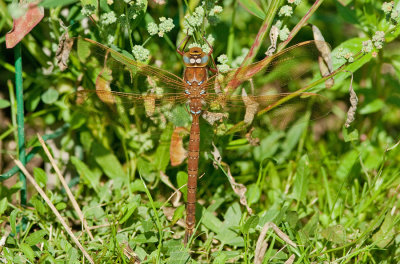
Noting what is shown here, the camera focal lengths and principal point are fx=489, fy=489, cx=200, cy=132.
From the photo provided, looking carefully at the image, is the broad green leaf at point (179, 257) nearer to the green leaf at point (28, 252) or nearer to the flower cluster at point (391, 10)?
the green leaf at point (28, 252)

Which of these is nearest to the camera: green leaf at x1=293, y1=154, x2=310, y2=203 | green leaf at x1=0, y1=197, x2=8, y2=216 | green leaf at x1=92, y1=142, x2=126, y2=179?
green leaf at x1=0, y1=197, x2=8, y2=216

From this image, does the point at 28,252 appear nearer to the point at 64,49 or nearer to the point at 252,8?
the point at 64,49

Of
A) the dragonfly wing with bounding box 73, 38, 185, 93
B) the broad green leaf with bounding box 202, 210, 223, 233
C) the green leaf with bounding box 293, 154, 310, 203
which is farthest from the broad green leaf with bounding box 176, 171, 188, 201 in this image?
the green leaf with bounding box 293, 154, 310, 203

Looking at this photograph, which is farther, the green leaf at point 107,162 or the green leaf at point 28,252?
the green leaf at point 107,162

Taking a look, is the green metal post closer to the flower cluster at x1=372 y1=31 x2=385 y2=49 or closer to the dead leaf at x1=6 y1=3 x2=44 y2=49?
the dead leaf at x1=6 y1=3 x2=44 y2=49

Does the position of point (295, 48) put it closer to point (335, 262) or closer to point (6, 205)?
point (335, 262)

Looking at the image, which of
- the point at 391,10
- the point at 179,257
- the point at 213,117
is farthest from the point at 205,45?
the point at 179,257

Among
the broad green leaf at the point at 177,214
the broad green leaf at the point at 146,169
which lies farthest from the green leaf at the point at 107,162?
the broad green leaf at the point at 177,214

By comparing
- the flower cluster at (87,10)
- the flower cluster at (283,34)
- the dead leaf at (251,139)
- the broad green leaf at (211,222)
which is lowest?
the broad green leaf at (211,222)
